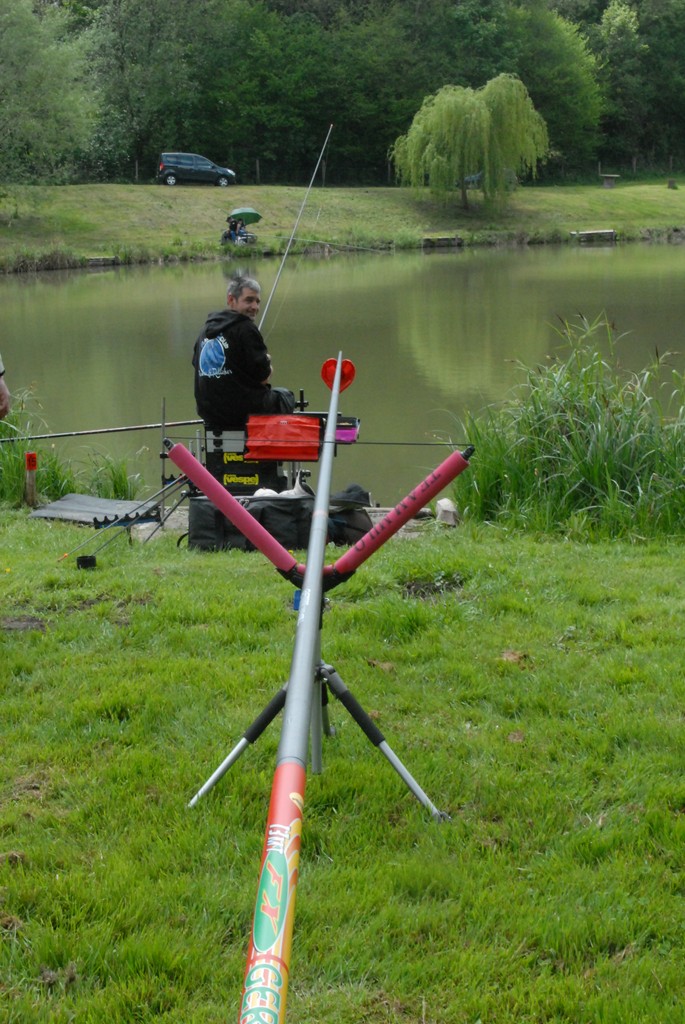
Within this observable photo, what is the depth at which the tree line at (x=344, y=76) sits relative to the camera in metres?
46.4

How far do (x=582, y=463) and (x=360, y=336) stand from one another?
1181 centimetres

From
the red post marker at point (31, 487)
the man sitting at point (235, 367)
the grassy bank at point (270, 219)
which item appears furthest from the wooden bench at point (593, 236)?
the man sitting at point (235, 367)

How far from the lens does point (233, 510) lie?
242 cm

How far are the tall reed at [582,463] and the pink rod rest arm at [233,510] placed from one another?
4059 millimetres

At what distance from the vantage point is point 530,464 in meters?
7.05

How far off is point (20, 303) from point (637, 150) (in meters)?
43.7

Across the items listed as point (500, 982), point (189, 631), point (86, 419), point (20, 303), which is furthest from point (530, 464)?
point (20, 303)

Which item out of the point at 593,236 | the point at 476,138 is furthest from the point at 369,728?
the point at 593,236

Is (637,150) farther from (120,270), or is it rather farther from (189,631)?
(189,631)

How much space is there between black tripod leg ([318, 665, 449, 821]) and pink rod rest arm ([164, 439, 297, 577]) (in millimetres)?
272

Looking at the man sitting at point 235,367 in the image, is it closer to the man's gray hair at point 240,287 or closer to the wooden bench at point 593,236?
the man's gray hair at point 240,287

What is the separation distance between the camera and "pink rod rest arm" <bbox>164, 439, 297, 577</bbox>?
2393 millimetres

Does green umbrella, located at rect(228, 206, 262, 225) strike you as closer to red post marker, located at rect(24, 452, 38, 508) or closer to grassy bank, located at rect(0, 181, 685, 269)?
grassy bank, located at rect(0, 181, 685, 269)

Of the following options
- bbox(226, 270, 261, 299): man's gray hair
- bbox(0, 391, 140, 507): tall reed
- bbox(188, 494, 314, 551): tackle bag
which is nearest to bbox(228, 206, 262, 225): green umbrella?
bbox(0, 391, 140, 507): tall reed
